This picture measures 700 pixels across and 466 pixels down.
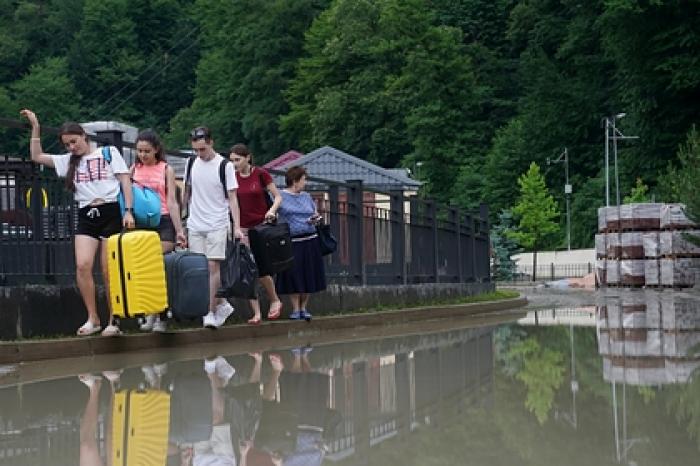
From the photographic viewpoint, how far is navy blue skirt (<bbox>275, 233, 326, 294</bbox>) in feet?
46.4

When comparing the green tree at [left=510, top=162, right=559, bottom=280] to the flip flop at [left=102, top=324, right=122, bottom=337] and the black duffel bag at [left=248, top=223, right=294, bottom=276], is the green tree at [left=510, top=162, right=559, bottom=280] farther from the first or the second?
the flip flop at [left=102, top=324, right=122, bottom=337]

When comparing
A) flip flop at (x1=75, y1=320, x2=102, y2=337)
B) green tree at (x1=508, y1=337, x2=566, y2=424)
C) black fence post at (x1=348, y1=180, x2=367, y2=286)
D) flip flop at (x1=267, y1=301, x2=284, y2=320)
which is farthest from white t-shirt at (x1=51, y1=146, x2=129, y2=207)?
black fence post at (x1=348, y1=180, x2=367, y2=286)

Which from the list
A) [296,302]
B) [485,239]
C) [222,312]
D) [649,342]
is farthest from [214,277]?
[485,239]

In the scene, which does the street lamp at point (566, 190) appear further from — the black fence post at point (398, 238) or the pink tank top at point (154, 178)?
the pink tank top at point (154, 178)

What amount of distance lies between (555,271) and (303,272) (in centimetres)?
5593

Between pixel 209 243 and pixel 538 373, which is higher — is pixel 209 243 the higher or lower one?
the higher one

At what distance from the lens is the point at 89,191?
10.9 metres

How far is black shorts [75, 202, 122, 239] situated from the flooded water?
1.02m

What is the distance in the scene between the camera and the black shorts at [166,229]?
11.8 m

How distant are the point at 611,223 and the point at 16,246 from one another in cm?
2784

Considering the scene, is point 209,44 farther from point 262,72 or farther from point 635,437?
point 635,437

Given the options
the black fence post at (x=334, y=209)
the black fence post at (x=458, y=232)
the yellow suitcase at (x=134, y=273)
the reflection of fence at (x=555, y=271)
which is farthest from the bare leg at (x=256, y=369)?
the reflection of fence at (x=555, y=271)

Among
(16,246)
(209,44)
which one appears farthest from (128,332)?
(209,44)

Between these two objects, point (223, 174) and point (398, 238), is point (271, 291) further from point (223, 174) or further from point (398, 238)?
point (398, 238)
